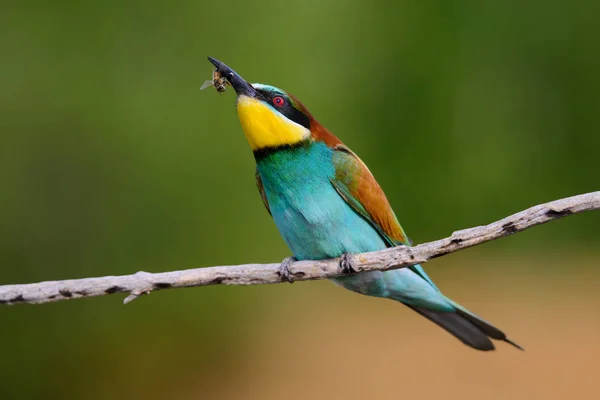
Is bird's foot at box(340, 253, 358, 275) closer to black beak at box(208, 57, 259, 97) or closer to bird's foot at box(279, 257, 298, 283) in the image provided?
bird's foot at box(279, 257, 298, 283)

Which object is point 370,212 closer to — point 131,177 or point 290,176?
point 290,176

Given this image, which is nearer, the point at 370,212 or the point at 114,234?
the point at 370,212

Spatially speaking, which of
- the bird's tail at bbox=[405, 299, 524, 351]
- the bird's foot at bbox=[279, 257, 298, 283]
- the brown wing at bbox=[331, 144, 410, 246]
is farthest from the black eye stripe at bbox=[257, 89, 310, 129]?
the bird's tail at bbox=[405, 299, 524, 351]

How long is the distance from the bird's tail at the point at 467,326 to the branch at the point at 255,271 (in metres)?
0.60

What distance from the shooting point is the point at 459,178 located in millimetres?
5031

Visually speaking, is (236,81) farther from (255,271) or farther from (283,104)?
(255,271)

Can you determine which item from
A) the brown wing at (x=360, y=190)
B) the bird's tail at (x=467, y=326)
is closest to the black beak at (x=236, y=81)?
the brown wing at (x=360, y=190)

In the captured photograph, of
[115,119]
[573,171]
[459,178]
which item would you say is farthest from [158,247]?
[573,171]

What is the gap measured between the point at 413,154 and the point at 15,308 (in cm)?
272

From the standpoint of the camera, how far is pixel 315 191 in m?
2.48

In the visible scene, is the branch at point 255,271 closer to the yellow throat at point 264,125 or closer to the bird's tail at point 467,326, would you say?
the yellow throat at point 264,125

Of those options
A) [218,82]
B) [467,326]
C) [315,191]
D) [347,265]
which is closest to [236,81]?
[218,82]

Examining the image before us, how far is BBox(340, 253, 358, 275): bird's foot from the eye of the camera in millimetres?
2350

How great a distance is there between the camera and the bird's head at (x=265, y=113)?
7.80 ft
